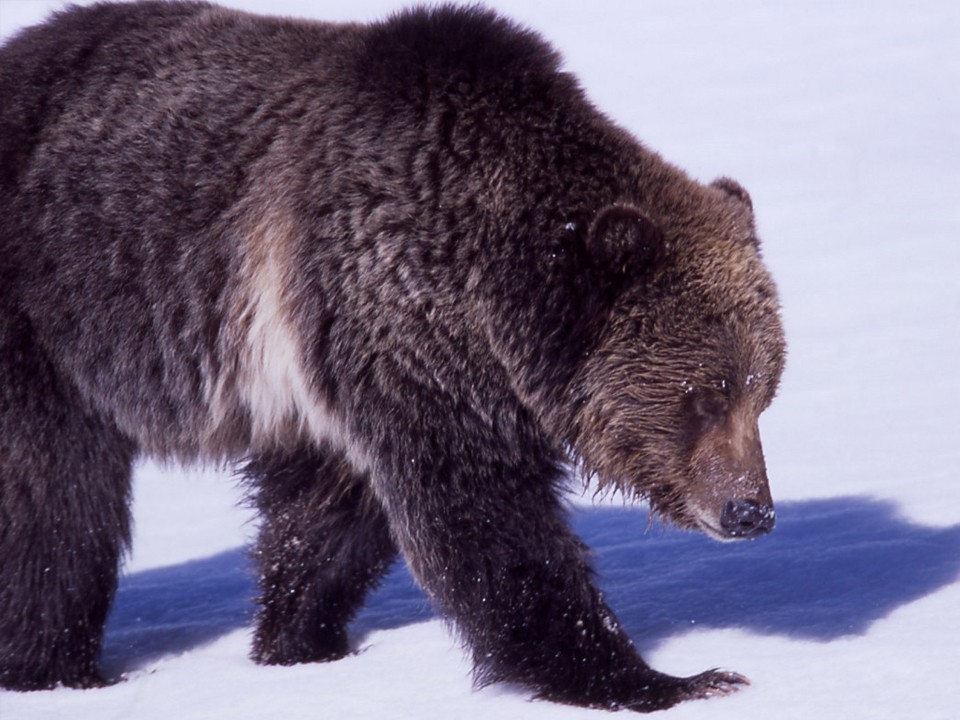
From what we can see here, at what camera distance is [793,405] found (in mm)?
9164

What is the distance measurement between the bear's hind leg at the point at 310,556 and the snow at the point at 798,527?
0.19m

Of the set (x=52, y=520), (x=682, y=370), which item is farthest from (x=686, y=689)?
(x=52, y=520)

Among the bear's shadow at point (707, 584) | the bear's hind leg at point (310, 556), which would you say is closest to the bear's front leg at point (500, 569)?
Answer: the bear's shadow at point (707, 584)

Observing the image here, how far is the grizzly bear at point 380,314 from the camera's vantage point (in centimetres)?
481

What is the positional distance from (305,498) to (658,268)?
1959 millimetres

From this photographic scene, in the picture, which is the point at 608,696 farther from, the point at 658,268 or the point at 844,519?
the point at 844,519

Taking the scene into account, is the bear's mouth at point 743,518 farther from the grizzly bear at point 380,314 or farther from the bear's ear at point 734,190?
the bear's ear at point 734,190

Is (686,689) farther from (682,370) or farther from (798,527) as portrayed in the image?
(798,527)

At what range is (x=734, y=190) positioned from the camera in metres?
5.48

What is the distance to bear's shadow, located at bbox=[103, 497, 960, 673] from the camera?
5.48m

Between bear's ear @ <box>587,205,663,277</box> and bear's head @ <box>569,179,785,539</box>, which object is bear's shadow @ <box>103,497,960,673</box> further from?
bear's ear @ <box>587,205,663,277</box>

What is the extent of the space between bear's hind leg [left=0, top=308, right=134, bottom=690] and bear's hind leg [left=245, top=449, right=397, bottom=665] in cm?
62

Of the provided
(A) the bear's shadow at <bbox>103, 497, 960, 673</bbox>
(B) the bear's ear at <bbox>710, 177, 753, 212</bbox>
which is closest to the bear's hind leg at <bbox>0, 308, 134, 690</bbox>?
(A) the bear's shadow at <bbox>103, 497, 960, 673</bbox>

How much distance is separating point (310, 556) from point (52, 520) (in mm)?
1067
